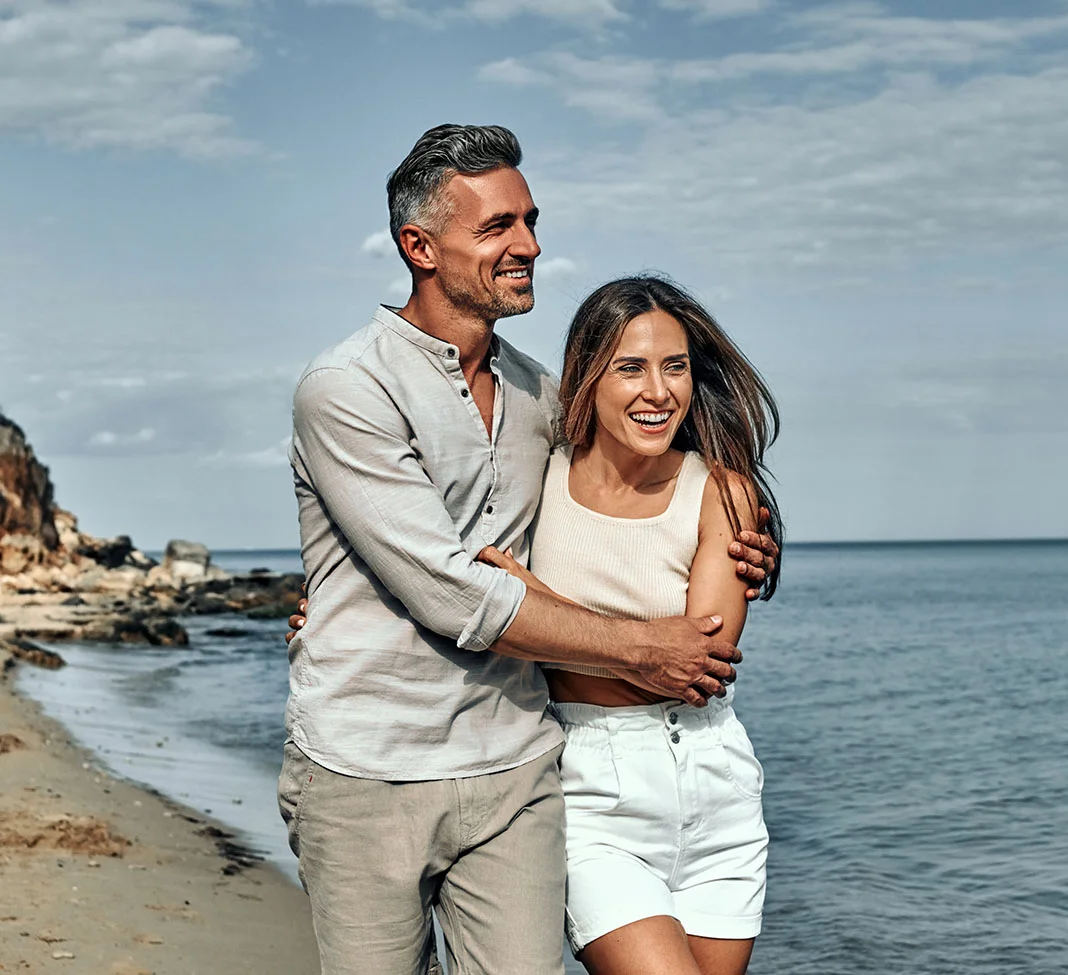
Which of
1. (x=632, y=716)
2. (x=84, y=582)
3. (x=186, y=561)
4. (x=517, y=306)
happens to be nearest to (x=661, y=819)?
(x=632, y=716)

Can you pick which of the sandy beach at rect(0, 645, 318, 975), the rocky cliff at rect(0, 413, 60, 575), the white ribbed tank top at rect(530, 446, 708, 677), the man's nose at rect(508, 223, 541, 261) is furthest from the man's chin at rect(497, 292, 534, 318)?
the rocky cliff at rect(0, 413, 60, 575)

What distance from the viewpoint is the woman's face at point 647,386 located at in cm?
370

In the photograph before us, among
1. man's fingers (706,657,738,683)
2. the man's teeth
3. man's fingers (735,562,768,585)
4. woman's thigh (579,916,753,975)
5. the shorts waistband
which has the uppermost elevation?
the man's teeth

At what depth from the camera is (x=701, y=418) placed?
3.90 m

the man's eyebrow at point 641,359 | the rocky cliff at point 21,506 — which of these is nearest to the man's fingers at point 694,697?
the man's eyebrow at point 641,359

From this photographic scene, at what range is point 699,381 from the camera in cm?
390

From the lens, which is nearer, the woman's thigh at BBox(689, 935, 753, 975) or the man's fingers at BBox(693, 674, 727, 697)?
the man's fingers at BBox(693, 674, 727, 697)

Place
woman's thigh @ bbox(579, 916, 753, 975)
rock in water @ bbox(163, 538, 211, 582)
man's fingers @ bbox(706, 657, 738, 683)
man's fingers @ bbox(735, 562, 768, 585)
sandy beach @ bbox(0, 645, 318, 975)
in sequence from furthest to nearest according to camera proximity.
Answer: rock in water @ bbox(163, 538, 211, 582), sandy beach @ bbox(0, 645, 318, 975), man's fingers @ bbox(735, 562, 768, 585), man's fingers @ bbox(706, 657, 738, 683), woman's thigh @ bbox(579, 916, 753, 975)

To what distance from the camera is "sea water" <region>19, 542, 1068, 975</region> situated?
7820 millimetres

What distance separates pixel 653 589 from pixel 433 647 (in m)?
0.70

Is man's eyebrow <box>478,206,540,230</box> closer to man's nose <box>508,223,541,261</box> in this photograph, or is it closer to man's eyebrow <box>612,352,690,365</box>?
man's nose <box>508,223,541,261</box>

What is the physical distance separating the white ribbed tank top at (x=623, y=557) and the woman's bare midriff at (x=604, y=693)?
0.05 metres

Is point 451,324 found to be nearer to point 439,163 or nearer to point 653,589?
point 439,163

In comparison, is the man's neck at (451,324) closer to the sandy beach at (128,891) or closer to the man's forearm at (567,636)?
the man's forearm at (567,636)
